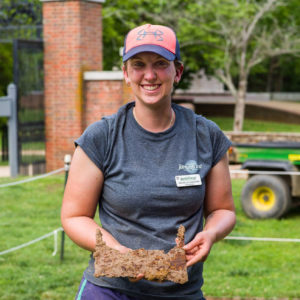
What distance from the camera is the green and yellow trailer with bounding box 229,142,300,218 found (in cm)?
896

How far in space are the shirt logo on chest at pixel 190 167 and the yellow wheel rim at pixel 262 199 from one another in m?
7.05

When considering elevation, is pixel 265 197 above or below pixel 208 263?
above

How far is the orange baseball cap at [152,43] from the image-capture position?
218cm

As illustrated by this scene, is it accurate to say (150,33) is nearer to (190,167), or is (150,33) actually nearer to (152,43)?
Answer: (152,43)

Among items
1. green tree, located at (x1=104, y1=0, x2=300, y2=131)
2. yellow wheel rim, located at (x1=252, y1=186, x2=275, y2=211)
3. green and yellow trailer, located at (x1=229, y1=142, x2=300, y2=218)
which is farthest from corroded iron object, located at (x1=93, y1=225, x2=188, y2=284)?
green tree, located at (x1=104, y1=0, x2=300, y2=131)

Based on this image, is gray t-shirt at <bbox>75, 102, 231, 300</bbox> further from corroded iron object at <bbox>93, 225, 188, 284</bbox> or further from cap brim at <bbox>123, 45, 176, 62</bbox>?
cap brim at <bbox>123, 45, 176, 62</bbox>

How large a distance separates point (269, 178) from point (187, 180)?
23.1 feet

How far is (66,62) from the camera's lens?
42.2 ft

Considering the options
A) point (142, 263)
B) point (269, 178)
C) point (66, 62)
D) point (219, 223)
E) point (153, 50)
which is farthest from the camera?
point (66, 62)

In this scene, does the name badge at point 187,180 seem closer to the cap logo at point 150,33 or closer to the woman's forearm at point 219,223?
the woman's forearm at point 219,223

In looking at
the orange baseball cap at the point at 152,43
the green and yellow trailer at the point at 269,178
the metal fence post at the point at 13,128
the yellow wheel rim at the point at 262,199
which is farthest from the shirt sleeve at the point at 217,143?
the metal fence post at the point at 13,128

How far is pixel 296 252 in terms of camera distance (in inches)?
286

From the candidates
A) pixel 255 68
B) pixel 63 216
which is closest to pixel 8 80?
pixel 255 68

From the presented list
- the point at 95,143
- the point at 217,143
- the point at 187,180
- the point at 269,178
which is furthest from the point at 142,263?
the point at 269,178
